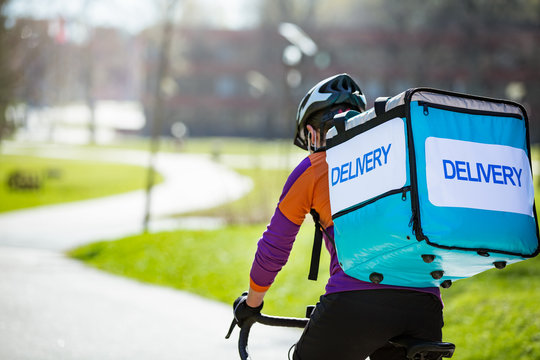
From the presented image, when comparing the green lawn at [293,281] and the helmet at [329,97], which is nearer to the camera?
the helmet at [329,97]

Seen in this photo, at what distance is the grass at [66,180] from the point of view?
24695 millimetres

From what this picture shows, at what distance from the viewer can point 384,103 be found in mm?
2760

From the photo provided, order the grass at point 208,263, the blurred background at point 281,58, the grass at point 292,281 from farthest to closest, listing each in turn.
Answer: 1. the blurred background at point 281,58
2. the grass at point 208,263
3. the grass at point 292,281

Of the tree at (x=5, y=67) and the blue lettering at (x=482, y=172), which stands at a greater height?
the tree at (x=5, y=67)

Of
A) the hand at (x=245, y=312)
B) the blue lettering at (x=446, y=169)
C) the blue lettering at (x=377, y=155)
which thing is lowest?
the hand at (x=245, y=312)

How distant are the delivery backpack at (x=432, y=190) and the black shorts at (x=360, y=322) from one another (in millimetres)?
72

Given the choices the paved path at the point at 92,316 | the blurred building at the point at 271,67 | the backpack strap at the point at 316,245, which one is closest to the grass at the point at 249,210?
the paved path at the point at 92,316

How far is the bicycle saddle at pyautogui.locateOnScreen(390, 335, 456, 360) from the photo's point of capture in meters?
2.78

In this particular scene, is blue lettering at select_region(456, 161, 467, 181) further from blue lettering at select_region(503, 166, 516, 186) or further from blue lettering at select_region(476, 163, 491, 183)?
blue lettering at select_region(503, 166, 516, 186)

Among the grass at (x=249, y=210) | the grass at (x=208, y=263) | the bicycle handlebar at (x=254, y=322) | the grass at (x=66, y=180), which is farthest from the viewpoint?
the grass at (x=66, y=180)

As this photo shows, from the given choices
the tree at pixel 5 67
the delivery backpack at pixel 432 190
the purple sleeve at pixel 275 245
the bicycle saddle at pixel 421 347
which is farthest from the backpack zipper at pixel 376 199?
the tree at pixel 5 67

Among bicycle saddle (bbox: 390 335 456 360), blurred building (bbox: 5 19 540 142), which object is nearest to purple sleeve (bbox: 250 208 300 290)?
bicycle saddle (bbox: 390 335 456 360)

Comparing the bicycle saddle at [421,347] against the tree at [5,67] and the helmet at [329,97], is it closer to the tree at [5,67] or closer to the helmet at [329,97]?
the helmet at [329,97]

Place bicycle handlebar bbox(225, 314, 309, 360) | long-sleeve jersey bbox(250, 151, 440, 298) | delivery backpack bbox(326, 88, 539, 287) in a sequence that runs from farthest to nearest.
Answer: bicycle handlebar bbox(225, 314, 309, 360)
long-sleeve jersey bbox(250, 151, 440, 298)
delivery backpack bbox(326, 88, 539, 287)
